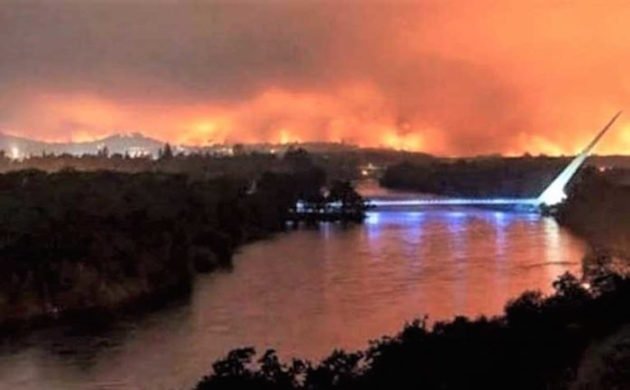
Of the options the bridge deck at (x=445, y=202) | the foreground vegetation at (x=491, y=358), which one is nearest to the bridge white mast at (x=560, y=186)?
the bridge deck at (x=445, y=202)

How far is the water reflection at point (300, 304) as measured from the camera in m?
7.91

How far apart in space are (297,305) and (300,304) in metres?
0.05

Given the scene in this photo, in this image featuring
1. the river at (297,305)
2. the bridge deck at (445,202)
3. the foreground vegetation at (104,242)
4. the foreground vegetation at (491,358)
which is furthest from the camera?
the bridge deck at (445,202)

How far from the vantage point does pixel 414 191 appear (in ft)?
122

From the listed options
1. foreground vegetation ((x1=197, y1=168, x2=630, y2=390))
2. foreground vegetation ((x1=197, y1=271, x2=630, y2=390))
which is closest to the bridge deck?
foreground vegetation ((x1=197, y1=168, x2=630, y2=390))

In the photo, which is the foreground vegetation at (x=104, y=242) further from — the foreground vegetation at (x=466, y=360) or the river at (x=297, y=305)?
the foreground vegetation at (x=466, y=360)

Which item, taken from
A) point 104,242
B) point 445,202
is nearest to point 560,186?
point 445,202

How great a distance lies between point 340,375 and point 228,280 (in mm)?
8127

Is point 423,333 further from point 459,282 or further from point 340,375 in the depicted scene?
point 459,282

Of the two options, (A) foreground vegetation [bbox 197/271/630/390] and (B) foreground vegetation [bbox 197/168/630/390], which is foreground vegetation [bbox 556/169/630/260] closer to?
(B) foreground vegetation [bbox 197/168/630/390]

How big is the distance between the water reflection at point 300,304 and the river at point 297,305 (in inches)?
0.5

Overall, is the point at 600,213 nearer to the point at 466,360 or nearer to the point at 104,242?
the point at 104,242

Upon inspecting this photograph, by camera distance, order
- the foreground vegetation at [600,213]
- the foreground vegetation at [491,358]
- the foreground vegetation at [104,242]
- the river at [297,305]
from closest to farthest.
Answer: the foreground vegetation at [491,358], the river at [297,305], the foreground vegetation at [104,242], the foreground vegetation at [600,213]

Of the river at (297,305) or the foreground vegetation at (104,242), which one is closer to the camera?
the river at (297,305)
